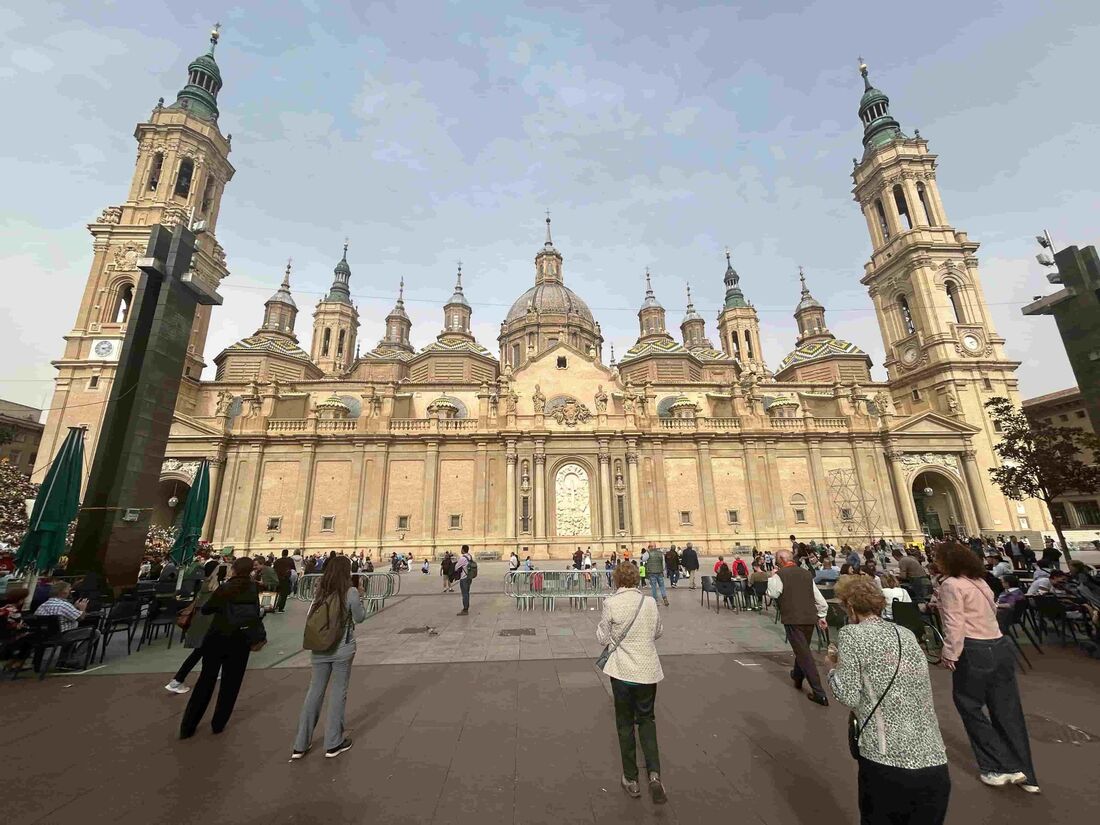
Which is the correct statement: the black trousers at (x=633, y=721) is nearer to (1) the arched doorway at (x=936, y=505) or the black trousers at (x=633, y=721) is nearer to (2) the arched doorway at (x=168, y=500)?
(2) the arched doorway at (x=168, y=500)

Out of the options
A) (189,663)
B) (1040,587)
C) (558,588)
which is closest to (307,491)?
(558,588)

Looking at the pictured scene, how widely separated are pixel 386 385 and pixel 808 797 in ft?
121

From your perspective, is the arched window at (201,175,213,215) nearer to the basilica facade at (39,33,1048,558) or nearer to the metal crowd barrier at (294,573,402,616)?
the basilica facade at (39,33,1048,558)

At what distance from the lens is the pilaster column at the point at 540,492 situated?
30.7 m

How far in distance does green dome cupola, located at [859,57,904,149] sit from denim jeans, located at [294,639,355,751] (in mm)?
61630

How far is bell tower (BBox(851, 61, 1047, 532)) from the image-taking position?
3794 centimetres

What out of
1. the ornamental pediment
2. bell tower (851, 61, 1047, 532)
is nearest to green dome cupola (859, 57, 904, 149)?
bell tower (851, 61, 1047, 532)

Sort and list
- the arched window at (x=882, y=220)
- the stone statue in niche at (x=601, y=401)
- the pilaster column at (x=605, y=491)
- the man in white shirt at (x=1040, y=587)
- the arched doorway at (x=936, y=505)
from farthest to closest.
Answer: the arched window at (x=882, y=220), the arched doorway at (x=936, y=505), the stone statue in niche at (x=601, y=401), the pilaster column at (x=605, y=491), the man in white shirt at (x=1040, y=587)

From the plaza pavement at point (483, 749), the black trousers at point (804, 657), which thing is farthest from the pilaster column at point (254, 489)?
the black trousers at point (804, 657)

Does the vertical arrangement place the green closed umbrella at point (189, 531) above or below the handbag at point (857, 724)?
above

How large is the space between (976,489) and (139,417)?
48055mm

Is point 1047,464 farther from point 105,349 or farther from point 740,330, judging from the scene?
point 105,349

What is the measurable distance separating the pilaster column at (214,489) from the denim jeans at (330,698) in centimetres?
3166

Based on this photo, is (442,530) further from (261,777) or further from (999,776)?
(999,776)
